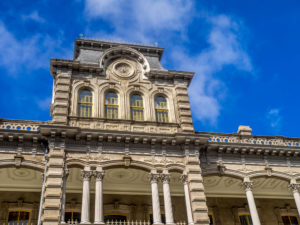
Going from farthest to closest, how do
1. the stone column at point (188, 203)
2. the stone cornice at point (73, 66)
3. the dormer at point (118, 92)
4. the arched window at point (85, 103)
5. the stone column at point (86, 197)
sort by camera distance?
the stone cornice at point (73, 66)
the arched window at point (85, 103)
the dormer at point (118, 92)
the stone column at point (188, 203)
the stone column at point (86, 197)

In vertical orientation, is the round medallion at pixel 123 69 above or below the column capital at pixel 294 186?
above

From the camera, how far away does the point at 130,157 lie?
1869 cm

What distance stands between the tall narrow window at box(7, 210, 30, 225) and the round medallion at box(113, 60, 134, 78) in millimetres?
11062

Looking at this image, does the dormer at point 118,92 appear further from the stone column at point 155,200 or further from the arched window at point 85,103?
the stone column at point 155,200

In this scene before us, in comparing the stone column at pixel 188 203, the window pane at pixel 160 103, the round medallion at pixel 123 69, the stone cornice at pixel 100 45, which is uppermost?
the stone cornice at pixel 100 45

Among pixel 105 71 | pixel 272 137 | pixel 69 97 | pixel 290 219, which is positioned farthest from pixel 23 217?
pixel 290 219

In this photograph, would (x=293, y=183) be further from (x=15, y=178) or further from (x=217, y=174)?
(x=15, y=178)

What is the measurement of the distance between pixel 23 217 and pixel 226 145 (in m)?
13.9

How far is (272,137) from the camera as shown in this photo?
22.8 m

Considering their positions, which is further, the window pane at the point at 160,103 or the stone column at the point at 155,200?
the window pane at the point at 160,103

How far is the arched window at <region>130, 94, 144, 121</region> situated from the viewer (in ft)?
69.7

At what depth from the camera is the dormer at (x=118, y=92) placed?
66.3ft

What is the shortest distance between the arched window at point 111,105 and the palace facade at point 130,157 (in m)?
0.07

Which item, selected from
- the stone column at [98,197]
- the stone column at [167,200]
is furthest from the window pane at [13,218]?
the stone column at [167,200]
